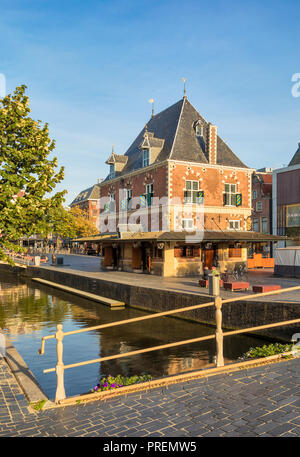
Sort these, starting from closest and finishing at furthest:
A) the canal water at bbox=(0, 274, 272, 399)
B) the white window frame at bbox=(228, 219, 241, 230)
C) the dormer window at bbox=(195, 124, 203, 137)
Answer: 1. the canal water at bbox=(0, 274, 272, 399)
2. the white window frame at bbox=(228, 219, 241, 230)
3. the dormer window at bbox=(195, 124, 203, 137)

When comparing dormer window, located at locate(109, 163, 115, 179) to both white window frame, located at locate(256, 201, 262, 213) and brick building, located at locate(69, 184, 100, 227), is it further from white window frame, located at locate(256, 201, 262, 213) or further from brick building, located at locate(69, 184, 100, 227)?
brick building, located at locate(69, 184, 100, 227)

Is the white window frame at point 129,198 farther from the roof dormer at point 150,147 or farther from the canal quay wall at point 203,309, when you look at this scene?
the canal quay wall at point 203,309

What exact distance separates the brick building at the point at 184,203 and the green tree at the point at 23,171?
1344cm

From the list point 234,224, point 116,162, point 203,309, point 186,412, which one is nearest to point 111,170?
point 116,162

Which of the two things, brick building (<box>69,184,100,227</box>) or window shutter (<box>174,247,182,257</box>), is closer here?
window shutter (<box>174,247,182,257</box>)

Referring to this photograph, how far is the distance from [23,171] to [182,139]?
20.6 meters

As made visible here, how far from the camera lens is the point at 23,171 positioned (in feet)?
37.6

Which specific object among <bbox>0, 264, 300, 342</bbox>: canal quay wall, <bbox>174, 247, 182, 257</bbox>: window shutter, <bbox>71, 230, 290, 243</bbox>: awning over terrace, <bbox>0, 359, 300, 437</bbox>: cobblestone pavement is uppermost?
<bbox>71, 230, 290, 243</bbox>: awning over terrace

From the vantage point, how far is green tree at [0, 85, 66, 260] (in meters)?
10.8

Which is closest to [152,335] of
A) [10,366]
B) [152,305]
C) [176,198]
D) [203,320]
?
[203,320]

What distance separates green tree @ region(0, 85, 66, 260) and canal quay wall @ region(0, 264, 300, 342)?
774 centimetres

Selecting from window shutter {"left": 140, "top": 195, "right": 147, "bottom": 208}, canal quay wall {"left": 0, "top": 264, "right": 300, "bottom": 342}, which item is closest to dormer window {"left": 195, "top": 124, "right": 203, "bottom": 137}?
window shutter {"left": 140, "top": 195, "right": 147, "bottom": 208}

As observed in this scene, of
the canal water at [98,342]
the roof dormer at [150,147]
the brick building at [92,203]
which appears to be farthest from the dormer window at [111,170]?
the brick building at [92,203]
